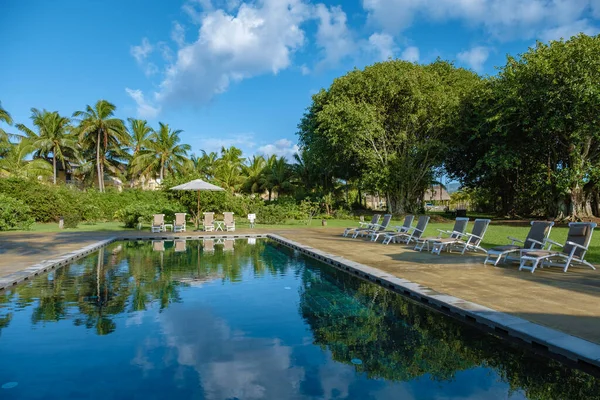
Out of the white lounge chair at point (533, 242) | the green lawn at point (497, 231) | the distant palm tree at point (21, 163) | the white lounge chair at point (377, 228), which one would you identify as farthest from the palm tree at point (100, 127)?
the white lounge chair at point (533, 242)

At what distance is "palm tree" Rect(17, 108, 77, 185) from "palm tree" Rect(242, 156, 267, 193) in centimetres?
1806

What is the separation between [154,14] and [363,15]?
10703mm

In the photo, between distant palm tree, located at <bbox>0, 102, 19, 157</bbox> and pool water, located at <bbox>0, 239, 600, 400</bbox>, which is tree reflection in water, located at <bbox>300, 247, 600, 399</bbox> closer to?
pool water, located at <bbox>0, 239, 600, 400</bbox>

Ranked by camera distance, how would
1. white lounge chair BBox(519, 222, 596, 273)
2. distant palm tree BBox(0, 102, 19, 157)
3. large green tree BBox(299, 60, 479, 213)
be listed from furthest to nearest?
distant palm tree BBox(0, 102, 19, 157) → large green tree BBox(299, 60, 479, 213) → white lounge chair BBox(519, 222, 596, 273)

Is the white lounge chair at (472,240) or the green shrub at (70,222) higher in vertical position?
the green shrub at (70,222)

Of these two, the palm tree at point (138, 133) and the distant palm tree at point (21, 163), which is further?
the palm tree at point (138, 133)

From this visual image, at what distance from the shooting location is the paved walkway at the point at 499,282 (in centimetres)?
509

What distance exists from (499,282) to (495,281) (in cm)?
9

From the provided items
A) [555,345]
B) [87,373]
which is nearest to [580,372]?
[555,345]

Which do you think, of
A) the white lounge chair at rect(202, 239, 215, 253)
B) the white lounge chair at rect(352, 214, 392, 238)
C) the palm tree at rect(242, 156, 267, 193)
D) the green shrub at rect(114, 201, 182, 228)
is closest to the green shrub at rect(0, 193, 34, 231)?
Result: the green shrub at rect(114, 201, 182, 228)

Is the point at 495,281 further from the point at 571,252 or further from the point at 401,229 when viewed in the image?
the point at 401,229

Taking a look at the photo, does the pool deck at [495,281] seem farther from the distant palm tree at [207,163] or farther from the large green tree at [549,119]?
the distant palm tree at [207,163]

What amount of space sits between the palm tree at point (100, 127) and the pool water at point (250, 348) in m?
37.6

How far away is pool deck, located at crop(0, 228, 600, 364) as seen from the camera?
5.10 meters
